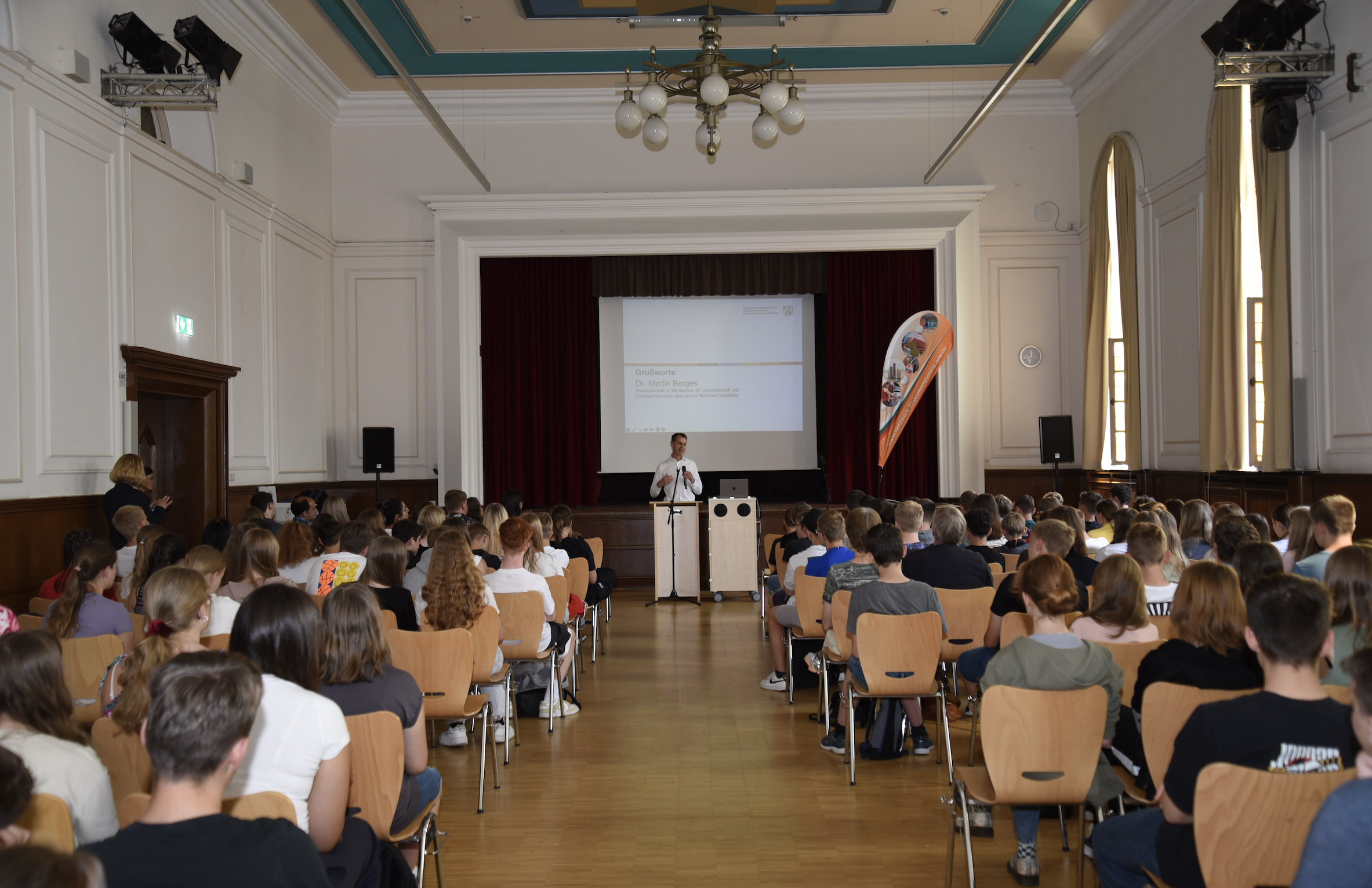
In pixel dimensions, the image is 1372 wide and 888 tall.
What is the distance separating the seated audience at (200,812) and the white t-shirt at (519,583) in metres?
2.97

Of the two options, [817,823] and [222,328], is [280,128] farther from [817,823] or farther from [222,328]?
[817,823]

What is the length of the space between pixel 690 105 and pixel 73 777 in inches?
363

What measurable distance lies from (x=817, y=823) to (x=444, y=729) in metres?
2.36

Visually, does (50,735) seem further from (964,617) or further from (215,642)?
(964,617)

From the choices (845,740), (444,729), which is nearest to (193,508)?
(444,729)

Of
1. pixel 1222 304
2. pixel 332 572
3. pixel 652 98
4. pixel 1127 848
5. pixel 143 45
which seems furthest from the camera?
pixel 1222 304

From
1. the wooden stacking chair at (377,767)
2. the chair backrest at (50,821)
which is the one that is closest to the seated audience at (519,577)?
the wooden stacking chair at (377,767)

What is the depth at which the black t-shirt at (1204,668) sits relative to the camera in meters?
2.57

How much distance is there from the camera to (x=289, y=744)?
6.60ft

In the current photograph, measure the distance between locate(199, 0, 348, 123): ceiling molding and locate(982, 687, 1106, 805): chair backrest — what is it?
26.1 ft

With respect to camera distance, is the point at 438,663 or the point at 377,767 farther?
the point at 438,663

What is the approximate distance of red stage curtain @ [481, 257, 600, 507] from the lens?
1098 cm

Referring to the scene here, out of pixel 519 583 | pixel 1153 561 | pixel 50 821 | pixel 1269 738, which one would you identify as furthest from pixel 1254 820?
pixel 519 583

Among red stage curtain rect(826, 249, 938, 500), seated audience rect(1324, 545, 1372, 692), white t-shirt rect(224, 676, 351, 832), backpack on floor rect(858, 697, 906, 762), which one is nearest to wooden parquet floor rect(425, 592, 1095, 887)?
backpack on floor rect(858, 697, 906, 762)
